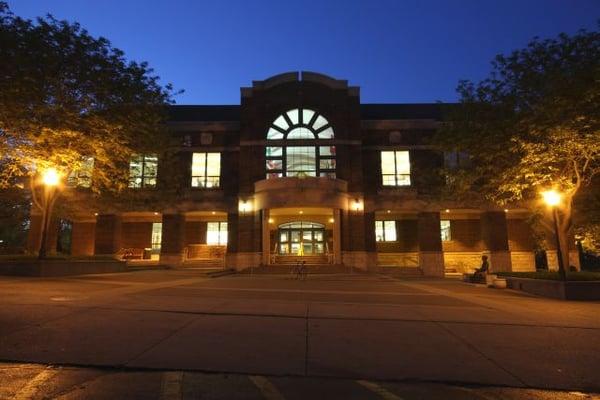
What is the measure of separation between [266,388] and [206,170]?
30400 mm

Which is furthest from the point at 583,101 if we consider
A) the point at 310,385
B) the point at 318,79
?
the point at 318,79

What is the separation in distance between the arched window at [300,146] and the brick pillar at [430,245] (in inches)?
341

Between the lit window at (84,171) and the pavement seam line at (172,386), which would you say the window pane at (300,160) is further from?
the pavement seam line at (172,386)

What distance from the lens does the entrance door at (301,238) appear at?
33.3 metres

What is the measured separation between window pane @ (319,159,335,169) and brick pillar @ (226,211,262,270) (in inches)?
264

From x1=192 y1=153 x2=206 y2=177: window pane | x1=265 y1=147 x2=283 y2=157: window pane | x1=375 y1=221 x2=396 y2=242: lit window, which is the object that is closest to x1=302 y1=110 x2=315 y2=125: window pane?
x1=265 y1=147 x2=283 y2=157: window pane

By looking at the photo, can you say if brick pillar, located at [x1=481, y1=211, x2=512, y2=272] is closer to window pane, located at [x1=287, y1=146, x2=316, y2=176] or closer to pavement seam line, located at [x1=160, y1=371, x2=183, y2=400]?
window pane, located at [x1=287, y1=146, x2=316, y2=176]

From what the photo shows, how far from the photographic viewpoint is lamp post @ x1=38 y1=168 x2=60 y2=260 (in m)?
17.7

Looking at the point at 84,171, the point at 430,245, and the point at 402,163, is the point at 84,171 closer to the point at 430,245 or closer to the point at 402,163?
the point at 402,163

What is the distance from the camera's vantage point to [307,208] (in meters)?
29.8

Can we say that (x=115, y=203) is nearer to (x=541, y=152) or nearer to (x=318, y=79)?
(x=318, y=79)

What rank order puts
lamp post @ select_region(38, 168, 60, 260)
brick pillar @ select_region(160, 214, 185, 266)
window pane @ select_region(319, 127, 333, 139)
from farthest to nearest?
window pane @ select_region(319, 127, 333, 139) → brick pillar @ select_region(160, 214, 185, 266) → lamp post @ select_region(38, 168, 60, 260)

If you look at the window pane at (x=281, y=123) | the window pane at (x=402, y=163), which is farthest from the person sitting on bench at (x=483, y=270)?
the window pane at (x=281, y=123)

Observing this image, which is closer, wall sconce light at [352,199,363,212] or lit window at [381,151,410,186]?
wall sconce light at [352,199,363,212]
